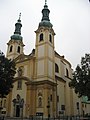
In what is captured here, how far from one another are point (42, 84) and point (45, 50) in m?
8.47

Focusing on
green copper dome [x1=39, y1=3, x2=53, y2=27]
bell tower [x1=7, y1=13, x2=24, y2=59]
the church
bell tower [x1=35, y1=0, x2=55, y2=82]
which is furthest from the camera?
bell tower [x1=7, y1=13, x2=24, y2=59]

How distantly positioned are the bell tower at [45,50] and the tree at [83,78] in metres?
10.2

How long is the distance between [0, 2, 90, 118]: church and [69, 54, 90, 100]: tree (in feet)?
28.2

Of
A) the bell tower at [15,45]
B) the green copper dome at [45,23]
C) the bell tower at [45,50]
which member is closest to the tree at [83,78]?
the bell tower at [45,50]

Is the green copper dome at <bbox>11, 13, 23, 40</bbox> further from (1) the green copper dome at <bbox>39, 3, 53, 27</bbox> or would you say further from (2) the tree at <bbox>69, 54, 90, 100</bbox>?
(2) the tree at <bbox>69, 54, 90, 100</bbox>

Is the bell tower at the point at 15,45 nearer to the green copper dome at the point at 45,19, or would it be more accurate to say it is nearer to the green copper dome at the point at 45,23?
the green copper dome at the point at 45,19

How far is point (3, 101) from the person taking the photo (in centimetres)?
4744

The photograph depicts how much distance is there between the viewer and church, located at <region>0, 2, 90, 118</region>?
41688mm

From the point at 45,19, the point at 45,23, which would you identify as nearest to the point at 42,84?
the point at 45,23

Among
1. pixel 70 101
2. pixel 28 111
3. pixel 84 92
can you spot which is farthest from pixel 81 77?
pixel 70 101

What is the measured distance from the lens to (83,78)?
3284 centimetres

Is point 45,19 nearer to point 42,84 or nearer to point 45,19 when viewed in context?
point 45,19

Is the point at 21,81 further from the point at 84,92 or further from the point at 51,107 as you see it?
the point at 84,92

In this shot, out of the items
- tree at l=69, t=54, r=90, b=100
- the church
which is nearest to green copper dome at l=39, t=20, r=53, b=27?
the church
